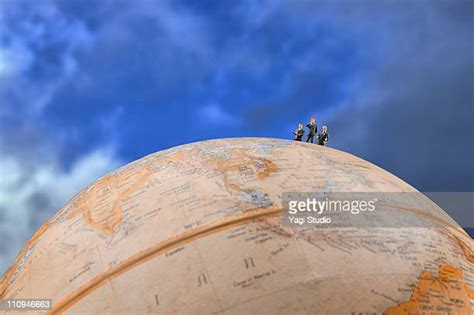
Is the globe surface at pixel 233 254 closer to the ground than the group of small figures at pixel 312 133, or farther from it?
closer to the ground

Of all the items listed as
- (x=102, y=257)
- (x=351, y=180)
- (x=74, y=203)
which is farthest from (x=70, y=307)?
(x=351, y=180)

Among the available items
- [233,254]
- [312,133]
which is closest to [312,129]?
[312,133]

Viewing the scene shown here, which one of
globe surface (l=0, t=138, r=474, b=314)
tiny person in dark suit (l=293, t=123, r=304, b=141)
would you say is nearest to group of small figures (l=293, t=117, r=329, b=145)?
tiny person in dark suit (l=293, t=123, r=304, b=141)

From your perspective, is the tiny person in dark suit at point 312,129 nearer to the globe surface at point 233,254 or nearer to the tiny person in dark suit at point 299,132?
the tiny person in dark suit at point 299,132

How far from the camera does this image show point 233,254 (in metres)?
3.77

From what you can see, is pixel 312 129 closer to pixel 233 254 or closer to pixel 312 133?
pixel 312 133

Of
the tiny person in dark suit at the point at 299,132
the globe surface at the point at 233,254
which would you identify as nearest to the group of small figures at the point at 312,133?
the tiny person in dark suit at the point at 299,132

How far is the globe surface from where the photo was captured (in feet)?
12.0

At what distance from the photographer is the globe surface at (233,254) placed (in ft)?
12.0

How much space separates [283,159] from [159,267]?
61.9 inches

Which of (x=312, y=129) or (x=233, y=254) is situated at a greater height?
(x=312, y=129)

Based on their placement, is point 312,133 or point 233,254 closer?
point 233,254

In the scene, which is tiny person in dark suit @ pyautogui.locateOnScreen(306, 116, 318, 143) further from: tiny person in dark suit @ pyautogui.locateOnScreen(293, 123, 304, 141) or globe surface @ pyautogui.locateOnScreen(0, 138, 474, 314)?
globe surface @ pyautogui.locateOnScreen(0, 138, 474, 314)

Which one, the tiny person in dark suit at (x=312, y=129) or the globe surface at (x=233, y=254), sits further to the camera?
the tiny person in dark suit at (x=312, y=129)
